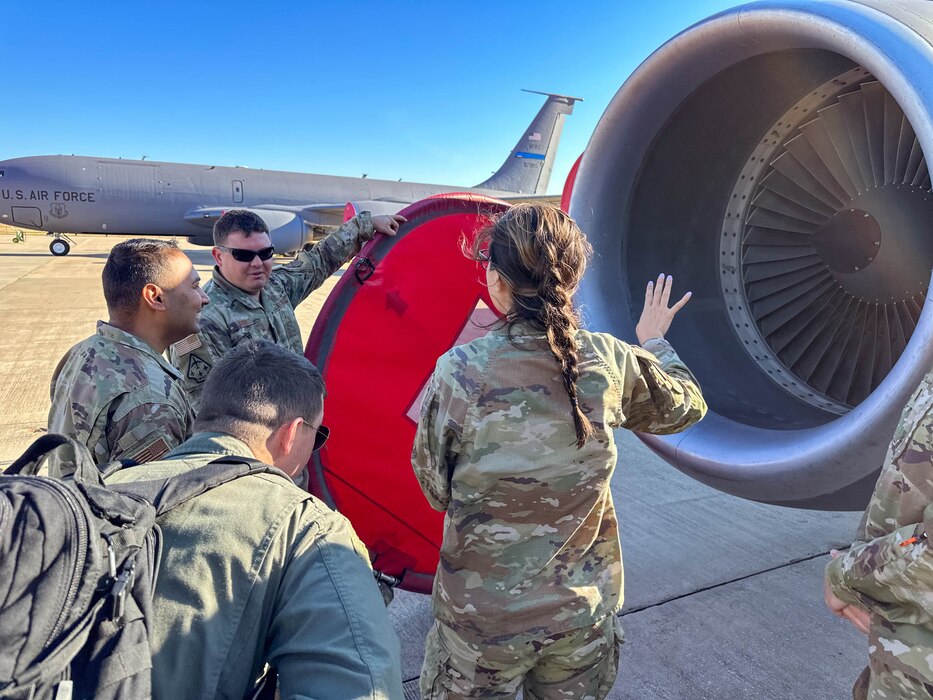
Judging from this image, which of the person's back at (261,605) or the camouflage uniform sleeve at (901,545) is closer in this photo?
the person's back at (261,605)

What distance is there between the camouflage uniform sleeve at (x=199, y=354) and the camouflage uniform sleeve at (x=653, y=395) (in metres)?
1.60

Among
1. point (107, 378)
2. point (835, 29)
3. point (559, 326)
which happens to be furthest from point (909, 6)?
point (107, 378)

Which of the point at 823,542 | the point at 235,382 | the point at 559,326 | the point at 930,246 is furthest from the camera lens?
the point at 823,542

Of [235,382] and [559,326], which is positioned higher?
[559,326]

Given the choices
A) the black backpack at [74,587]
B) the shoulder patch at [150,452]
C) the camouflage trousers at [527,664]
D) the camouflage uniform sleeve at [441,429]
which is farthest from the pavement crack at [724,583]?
the black backpack at [74,587]

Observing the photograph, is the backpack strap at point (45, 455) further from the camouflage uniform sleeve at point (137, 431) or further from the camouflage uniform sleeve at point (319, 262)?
the camouflage uniform sleeve at point (319, 262)

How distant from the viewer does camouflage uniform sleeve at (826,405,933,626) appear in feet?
3.80

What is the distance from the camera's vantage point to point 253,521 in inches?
36.8

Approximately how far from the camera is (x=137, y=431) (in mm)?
1681

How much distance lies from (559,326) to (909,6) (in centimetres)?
133

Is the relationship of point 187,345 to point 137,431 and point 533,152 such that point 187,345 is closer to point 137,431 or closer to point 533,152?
point 137,431

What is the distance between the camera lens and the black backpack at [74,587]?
646mm

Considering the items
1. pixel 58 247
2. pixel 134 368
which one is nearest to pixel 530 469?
pixel 134 368

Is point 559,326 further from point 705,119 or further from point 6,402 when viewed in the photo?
point 6,402
